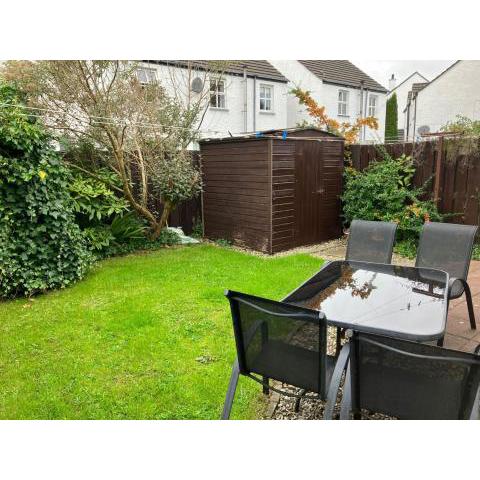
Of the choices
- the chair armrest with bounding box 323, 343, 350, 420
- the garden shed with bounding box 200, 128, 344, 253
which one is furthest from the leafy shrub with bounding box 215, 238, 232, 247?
the chair armrest with bounding box 323, 343, 350, 420

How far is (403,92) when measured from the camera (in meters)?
22.3

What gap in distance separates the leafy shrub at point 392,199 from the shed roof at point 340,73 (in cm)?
902

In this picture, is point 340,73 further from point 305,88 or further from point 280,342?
point 280,342

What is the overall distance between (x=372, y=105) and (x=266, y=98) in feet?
20.9

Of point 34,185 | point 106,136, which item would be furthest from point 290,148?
point 34,185

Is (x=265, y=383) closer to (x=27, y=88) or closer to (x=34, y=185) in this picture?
(x=34, y=185)

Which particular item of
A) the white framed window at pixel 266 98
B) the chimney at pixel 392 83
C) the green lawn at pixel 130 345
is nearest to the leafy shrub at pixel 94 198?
the green lawn at pixel 130 345

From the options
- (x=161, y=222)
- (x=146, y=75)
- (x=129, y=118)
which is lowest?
(x=161, y=222)

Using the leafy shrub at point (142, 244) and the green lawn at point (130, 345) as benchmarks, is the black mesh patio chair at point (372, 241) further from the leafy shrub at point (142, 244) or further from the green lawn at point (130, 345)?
the leafy shrub at point (142, 244)

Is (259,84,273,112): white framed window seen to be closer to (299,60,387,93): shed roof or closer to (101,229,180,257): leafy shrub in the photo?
(299,60,387,93): shed roof

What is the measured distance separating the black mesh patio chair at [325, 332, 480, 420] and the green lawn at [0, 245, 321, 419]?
1065 mm

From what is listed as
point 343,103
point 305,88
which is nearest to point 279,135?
point 305,88

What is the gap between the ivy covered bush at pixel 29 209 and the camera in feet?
15.8

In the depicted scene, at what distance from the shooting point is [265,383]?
238 centimetres
